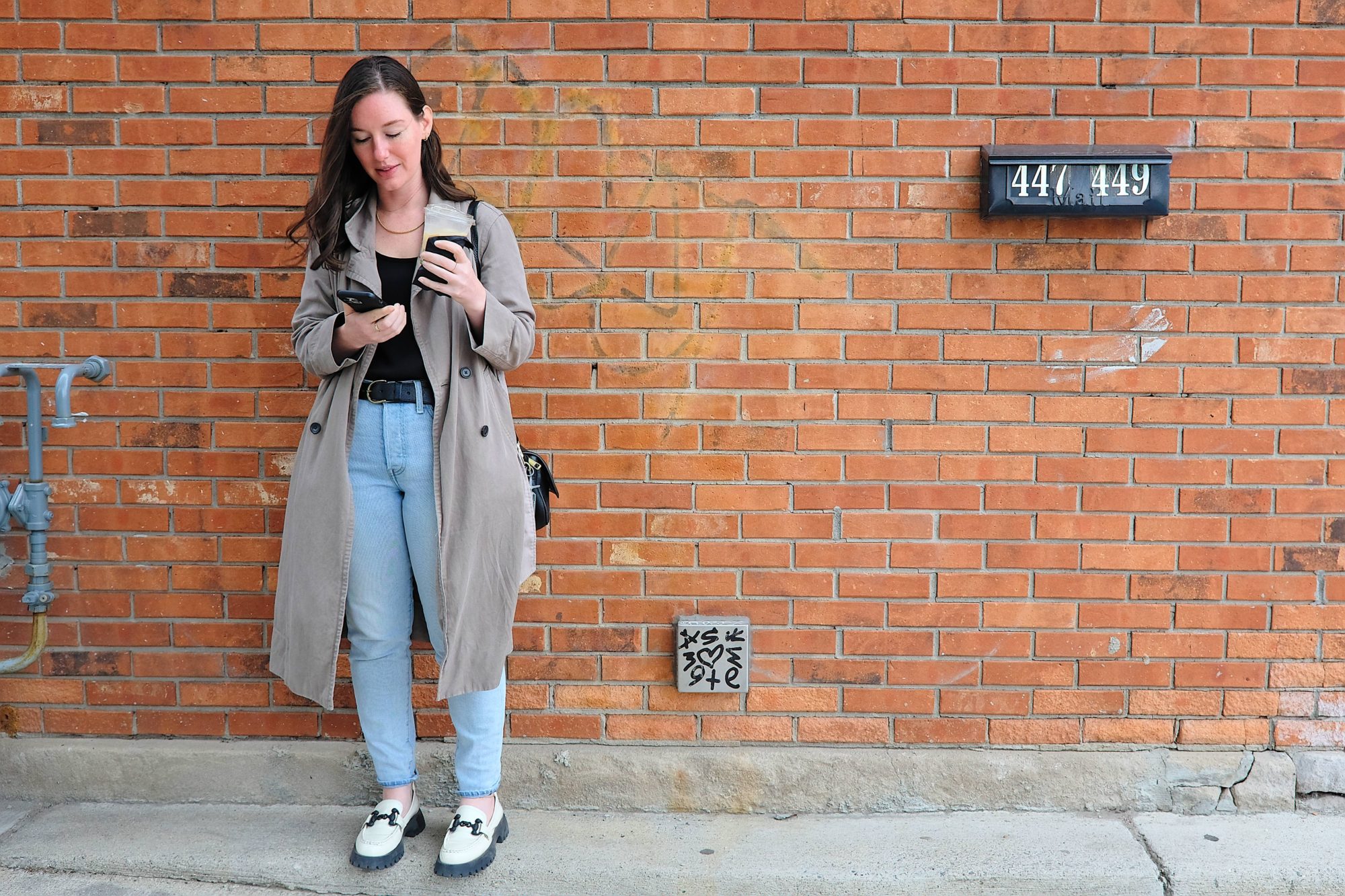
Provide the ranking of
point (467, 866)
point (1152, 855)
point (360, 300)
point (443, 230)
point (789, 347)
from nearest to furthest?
1. point (360, 300)
2. point (443, 230)
3. point (467, 866)
4. point (1152, 855)
5. point (789, 347)

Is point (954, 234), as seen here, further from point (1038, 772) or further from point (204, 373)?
point (204, 373)

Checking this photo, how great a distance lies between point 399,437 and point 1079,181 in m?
1.96

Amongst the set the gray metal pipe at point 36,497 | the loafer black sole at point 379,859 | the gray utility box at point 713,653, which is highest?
the gray metal pipe at point 36,497

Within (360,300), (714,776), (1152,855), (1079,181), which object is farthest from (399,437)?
(1152,855)

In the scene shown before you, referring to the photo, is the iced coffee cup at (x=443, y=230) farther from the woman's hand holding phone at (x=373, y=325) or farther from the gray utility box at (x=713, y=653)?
the gray utility box at (x=713, y=653)

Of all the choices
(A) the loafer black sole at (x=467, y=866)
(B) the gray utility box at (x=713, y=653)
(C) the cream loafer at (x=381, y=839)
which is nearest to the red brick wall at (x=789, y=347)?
(B) the gray utility box at (x=713, y=653)

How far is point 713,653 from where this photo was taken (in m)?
3.26

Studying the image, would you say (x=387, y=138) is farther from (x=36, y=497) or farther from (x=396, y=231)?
(x=36, y=497)

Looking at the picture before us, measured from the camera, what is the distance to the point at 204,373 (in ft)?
10.7

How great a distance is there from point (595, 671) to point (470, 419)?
37.9 inches

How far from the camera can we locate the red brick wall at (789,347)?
3115 millimetres

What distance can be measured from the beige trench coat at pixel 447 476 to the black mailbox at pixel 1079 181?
135cm

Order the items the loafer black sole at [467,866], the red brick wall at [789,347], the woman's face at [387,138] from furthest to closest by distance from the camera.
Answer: the red brick wall at [789,347] < the loafer black sole at [467,866] < the woman's face at [387,138]

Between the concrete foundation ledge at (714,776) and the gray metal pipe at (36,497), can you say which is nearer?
the gray metal pipe at (36,497)
